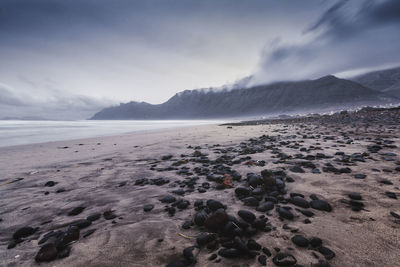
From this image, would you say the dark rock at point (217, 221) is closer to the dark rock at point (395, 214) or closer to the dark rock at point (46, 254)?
the dark rock at point (46, 254)

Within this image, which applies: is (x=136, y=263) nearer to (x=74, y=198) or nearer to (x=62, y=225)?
(x=62, y=225)

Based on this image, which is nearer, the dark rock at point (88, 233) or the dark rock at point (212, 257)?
the dark rock at point (212, 257)

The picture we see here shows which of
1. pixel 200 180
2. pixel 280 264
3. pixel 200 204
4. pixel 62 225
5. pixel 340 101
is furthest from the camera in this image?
pixel 340 101

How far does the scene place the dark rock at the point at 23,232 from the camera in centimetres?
198

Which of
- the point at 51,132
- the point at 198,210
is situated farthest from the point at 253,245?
the point at 51,132

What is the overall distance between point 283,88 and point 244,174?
17676cm

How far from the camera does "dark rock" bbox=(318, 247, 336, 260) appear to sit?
1415mm

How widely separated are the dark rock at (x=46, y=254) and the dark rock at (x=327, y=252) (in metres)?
2.46

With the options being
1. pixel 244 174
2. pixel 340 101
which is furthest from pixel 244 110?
pixel 244 174

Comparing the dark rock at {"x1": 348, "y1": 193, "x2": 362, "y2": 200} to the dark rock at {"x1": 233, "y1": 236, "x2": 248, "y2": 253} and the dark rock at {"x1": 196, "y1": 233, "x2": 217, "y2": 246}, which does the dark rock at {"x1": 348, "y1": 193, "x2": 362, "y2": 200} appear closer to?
the dark rock at {"x1": 233, "y1": 236, "x2": 248, "y2": 253}

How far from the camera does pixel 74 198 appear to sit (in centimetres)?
300

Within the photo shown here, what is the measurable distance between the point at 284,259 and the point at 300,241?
30cm

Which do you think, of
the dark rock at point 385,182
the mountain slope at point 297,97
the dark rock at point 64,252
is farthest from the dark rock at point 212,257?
the mountain slope at point 297,97

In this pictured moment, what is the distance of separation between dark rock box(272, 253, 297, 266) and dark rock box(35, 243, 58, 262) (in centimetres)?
205
